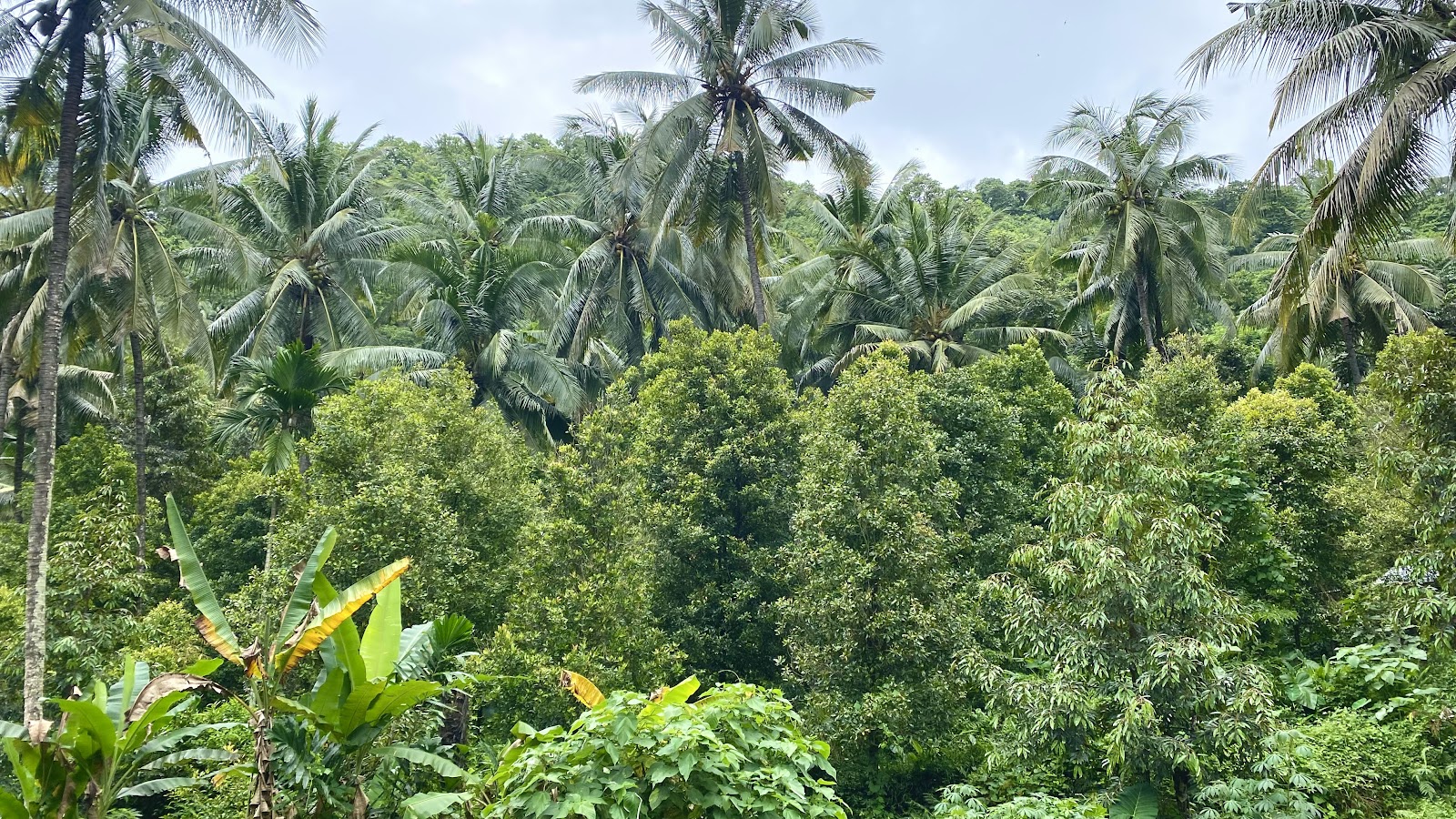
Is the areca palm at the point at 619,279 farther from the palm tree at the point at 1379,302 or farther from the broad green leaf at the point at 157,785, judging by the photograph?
the broad green leaf at the point at 157,785

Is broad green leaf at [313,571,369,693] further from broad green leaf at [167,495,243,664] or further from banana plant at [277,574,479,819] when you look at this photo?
broad green leaf at [167,495,243,664]

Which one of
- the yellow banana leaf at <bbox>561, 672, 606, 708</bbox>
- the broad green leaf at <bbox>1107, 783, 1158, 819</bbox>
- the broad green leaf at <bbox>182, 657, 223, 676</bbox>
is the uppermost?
the yellow banana leaf at <bbox>561, 672, 606, 708</bbox>

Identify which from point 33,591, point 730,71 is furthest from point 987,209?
point 33,591

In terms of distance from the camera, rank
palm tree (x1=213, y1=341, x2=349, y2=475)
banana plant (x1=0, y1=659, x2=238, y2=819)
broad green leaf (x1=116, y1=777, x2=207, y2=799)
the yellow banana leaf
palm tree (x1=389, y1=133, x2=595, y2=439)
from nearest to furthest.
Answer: banana plant (x1=0, y1=659, x2=238, y2=819) → the yellow banana leaf → broad green leaf (x1=116, y1=777, x2=207, y2=799) → palm tree (x1=213, y1=341, x2=349, y2=475) → palm tree (x1=389, y1=133, x2=595, y2=439)

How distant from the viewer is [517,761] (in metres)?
6.62

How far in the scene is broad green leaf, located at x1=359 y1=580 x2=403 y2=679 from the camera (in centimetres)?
858

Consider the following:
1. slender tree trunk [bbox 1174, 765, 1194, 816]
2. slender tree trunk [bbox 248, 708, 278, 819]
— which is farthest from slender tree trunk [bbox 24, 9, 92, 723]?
slender tree trunk [bbox 1174, 765, 1194, 816]

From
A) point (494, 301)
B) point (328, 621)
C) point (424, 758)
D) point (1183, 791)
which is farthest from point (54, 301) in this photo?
point (1183, 791)

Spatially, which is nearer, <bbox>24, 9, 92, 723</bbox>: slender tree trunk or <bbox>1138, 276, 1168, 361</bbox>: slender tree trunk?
<bbox>24, 9, 92, 723</bbox>: slender tree trunk

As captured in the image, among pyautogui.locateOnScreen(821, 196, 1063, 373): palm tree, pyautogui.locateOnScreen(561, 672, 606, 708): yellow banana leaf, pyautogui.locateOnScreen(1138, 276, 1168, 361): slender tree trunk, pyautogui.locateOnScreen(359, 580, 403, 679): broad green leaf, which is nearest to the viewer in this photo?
pyautogui.locateOnScreen(359, 580, 403, 679): broad green leaf

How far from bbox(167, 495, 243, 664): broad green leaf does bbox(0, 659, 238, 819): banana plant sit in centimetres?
26

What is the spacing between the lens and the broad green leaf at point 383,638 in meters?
8.58

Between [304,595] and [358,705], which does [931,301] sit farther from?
[358,705]

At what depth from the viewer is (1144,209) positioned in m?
23.1
